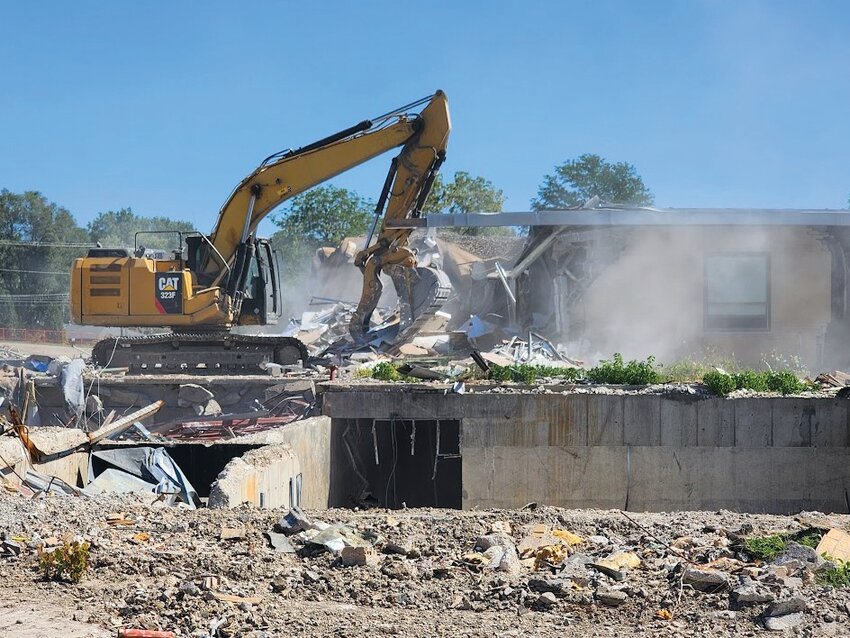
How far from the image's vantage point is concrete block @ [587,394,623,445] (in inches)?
640

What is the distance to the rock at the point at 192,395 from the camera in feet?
63.4

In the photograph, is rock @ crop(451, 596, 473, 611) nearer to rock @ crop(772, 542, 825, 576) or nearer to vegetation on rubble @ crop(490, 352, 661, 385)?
rock @ crop(772, 542, 825, 576)

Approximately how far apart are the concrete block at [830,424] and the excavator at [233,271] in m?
9.06

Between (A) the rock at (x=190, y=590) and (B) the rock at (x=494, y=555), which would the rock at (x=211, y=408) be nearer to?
(B) the rock at (x=494, y=555)

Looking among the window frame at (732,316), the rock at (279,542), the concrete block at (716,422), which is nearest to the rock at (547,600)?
the rock at (279,542)

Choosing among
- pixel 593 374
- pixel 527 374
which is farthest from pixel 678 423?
pixel 527 374

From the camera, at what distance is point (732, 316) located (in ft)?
86.3

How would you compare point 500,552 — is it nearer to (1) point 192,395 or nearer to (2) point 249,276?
(1) point 192,395

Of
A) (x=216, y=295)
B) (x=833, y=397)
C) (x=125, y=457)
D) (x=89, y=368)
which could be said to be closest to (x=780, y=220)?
(x=833, y=397)

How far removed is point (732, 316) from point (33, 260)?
45.2 meters

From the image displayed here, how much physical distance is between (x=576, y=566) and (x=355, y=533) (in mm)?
1817

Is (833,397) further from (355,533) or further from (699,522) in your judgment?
(355,533)

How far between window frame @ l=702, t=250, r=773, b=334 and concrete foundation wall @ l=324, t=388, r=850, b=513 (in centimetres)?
1016

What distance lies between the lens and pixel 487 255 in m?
40.9
